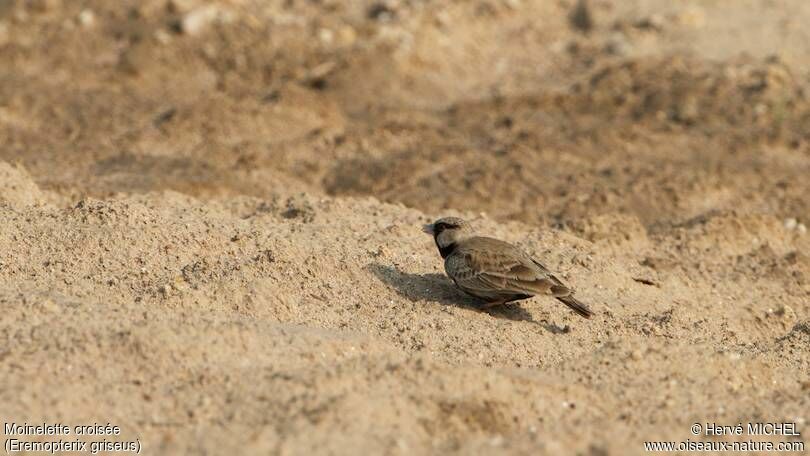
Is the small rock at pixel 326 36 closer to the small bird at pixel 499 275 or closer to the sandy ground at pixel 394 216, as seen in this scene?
the sandy ground at pixel 394 216

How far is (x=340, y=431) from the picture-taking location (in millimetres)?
4734

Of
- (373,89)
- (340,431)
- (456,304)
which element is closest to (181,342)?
(340,431)

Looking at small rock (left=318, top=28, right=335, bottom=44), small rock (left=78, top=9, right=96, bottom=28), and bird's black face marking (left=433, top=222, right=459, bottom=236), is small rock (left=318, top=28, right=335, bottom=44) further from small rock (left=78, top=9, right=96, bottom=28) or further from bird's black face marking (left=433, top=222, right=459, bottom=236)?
bird's black face marking (left=433, top=222, right=459, bottom=236)

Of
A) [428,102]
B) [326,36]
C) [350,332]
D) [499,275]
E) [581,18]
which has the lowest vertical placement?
[350,332]

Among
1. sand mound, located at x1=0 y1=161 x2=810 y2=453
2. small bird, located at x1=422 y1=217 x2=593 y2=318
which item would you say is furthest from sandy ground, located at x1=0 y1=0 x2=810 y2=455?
small bird, located at x1=422 y1=217 x2=593 y2=318

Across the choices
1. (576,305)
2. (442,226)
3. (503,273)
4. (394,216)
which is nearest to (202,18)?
(394,216)

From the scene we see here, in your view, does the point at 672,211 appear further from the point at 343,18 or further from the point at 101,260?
the point at 343,18

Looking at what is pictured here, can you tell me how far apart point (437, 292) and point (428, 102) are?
5372 mm

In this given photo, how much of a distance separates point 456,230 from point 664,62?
241 inches

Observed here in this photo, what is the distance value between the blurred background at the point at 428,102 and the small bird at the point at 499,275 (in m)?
2.13

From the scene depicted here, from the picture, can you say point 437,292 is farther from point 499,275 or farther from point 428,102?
point 428,102

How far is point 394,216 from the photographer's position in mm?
7828

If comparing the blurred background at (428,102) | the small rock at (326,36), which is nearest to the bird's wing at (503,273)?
the blurred background at (428,102)

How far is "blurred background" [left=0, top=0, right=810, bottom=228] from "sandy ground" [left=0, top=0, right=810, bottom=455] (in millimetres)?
37
